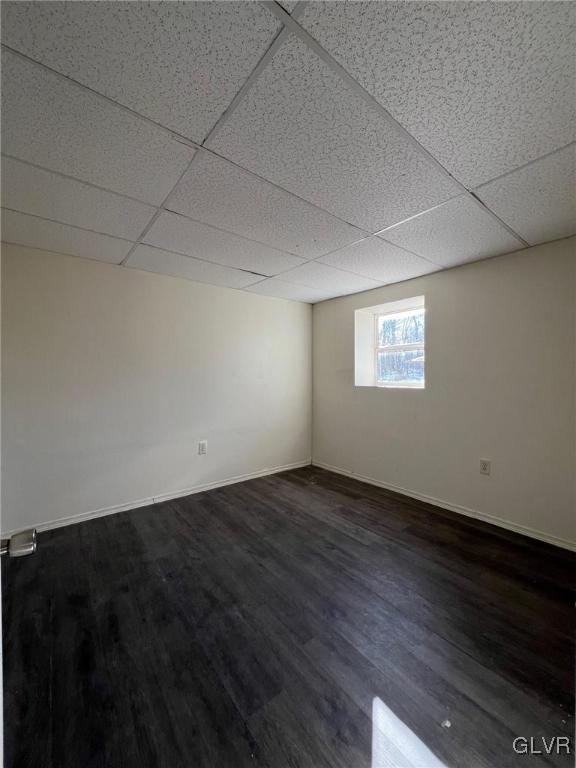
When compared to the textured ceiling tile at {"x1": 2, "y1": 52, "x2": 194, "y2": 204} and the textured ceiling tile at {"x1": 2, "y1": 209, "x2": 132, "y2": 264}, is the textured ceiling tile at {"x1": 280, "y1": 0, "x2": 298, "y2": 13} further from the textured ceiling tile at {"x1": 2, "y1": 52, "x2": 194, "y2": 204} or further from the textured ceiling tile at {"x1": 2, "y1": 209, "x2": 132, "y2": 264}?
the textured ceiling tile at {"x1": 2, "y1": 209, "x2": 132, "y2": 264}

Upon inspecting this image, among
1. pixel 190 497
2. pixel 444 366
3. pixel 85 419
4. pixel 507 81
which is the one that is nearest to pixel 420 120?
pixel 507 81

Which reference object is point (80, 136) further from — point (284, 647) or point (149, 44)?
point (284, 647)

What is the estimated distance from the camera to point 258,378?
3.77 metres

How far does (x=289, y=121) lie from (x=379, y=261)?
1.61 meters

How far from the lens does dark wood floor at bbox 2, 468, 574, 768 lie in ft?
3.53

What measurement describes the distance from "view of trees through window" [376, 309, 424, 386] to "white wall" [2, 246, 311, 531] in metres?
1.21

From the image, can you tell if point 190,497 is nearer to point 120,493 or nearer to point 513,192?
point 120,493

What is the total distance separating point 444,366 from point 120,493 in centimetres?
320


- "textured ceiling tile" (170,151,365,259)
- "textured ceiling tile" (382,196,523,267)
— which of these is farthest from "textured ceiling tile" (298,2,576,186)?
"textured ceiling tile" (170,151,365,259)

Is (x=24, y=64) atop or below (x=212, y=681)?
atop

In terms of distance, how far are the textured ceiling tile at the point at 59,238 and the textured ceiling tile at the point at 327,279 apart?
146 centimetres

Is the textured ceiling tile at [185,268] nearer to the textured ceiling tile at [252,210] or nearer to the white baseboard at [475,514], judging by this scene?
the textured ceiling tile at [252,210]

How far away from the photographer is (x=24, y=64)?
3.33 ft

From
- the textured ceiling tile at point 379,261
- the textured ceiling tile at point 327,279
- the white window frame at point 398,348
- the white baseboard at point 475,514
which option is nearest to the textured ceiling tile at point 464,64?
the textured ceiling tile at point 379,261
